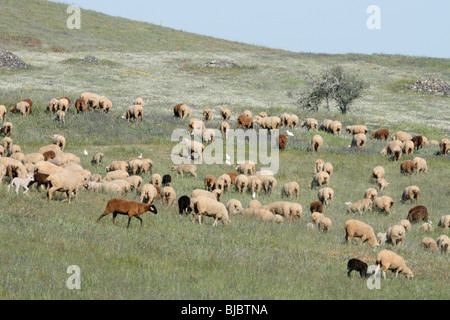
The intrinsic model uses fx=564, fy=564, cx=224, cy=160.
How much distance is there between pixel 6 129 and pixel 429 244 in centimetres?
2503

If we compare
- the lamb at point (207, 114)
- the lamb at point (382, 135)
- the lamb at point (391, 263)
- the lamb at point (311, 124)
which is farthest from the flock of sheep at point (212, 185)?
the lamb at point (311, 124)

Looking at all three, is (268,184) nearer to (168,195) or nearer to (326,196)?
(326,196)

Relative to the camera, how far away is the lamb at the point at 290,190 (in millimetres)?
25172

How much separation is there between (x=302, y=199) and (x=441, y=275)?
10.4 meters

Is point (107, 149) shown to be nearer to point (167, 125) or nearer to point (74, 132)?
point (74, 132)

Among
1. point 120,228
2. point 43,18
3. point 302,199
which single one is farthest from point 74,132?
point 43,18

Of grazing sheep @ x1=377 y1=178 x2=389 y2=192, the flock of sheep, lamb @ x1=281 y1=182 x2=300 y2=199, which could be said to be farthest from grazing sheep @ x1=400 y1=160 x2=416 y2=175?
lamb @ x1=281 y1=182 x2=300 y2=199

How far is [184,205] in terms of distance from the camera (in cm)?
1955

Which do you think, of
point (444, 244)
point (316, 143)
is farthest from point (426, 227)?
point (316, 143)

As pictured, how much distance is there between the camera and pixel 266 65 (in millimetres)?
83688

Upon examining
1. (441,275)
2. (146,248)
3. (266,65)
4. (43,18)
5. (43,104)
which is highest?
(43,18)

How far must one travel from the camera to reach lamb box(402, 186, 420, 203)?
25750 mm

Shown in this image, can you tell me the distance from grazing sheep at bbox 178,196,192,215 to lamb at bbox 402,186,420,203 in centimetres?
1142

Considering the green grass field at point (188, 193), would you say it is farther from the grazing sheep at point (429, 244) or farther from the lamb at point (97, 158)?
the lamb at point (97, 158)
